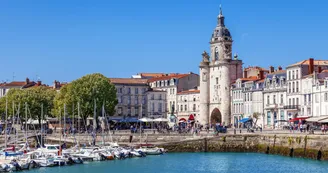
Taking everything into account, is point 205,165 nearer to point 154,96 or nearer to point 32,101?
point 32,101

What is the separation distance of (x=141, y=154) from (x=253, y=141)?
11.3 m

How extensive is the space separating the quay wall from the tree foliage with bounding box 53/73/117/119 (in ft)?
68.5

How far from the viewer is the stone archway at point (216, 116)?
342ft

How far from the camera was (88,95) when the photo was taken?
307 ft

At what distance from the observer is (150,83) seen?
404 ft

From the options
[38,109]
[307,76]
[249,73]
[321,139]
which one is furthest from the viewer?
[249,73]

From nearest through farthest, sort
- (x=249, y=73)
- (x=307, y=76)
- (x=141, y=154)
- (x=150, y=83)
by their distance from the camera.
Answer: (x=141, y=154) < (x=307, y=76) < (x=249, y=73) < (x=150, y=83)

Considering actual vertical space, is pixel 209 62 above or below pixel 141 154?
above

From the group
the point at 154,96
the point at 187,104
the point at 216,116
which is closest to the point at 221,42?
the point at 216,116

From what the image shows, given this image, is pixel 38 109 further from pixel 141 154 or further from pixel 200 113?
pixel 141 154

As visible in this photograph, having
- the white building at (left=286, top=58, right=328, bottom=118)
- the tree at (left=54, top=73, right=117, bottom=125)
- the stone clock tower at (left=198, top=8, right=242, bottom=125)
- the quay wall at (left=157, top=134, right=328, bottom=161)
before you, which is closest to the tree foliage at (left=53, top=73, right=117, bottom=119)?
the tree at (left=54, top=73, right=117, bottom=125)

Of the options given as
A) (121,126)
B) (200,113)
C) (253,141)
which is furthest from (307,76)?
(121,126)

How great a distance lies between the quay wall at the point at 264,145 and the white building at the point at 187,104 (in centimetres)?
3544

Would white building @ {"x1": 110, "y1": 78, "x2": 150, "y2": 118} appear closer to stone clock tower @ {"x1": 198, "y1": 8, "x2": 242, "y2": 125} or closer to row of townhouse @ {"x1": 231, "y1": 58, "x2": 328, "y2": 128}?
stone clock tower @ {"x1": 198, "y1": 8, "x2": 242, "y2": 125}
